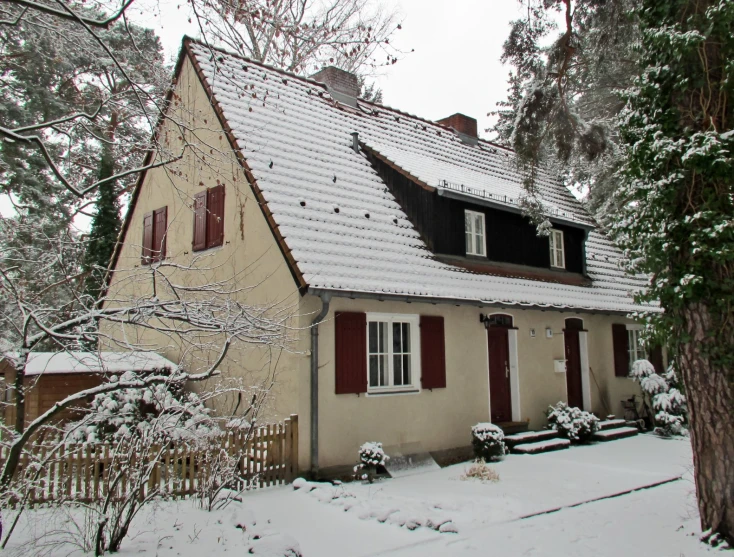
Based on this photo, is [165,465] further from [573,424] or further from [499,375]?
[573,424]

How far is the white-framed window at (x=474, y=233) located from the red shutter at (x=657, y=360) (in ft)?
22.8

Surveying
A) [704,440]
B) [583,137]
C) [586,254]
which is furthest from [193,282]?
[586,254]

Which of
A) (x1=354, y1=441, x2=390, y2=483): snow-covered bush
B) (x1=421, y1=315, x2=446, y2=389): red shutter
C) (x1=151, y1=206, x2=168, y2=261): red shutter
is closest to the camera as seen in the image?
(x1=354, y1=441, x2=390, y2=483): snow-covered bush

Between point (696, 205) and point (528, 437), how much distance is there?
6.93m

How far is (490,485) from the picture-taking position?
30.2 feet

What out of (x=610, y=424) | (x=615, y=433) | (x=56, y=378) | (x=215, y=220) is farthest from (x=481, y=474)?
(x=56, y=378)

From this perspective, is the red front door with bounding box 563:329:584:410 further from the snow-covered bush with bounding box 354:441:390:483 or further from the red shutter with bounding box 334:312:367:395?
the snow-covered bush with bounding box 354:441:390:483

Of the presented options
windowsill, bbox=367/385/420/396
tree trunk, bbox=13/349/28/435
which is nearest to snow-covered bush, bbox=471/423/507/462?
windowsill, bbox=367/385/420/396

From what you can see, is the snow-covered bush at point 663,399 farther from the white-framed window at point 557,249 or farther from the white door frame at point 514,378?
the white door frame at point 514,378

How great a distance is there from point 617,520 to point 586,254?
36.4 ft

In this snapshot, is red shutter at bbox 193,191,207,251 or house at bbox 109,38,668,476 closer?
house at bbox 109,38,668,476

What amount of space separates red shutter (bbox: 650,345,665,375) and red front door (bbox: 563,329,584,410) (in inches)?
128

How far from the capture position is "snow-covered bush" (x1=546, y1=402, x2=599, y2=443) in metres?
13.0

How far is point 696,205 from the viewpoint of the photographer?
22.5 feet
